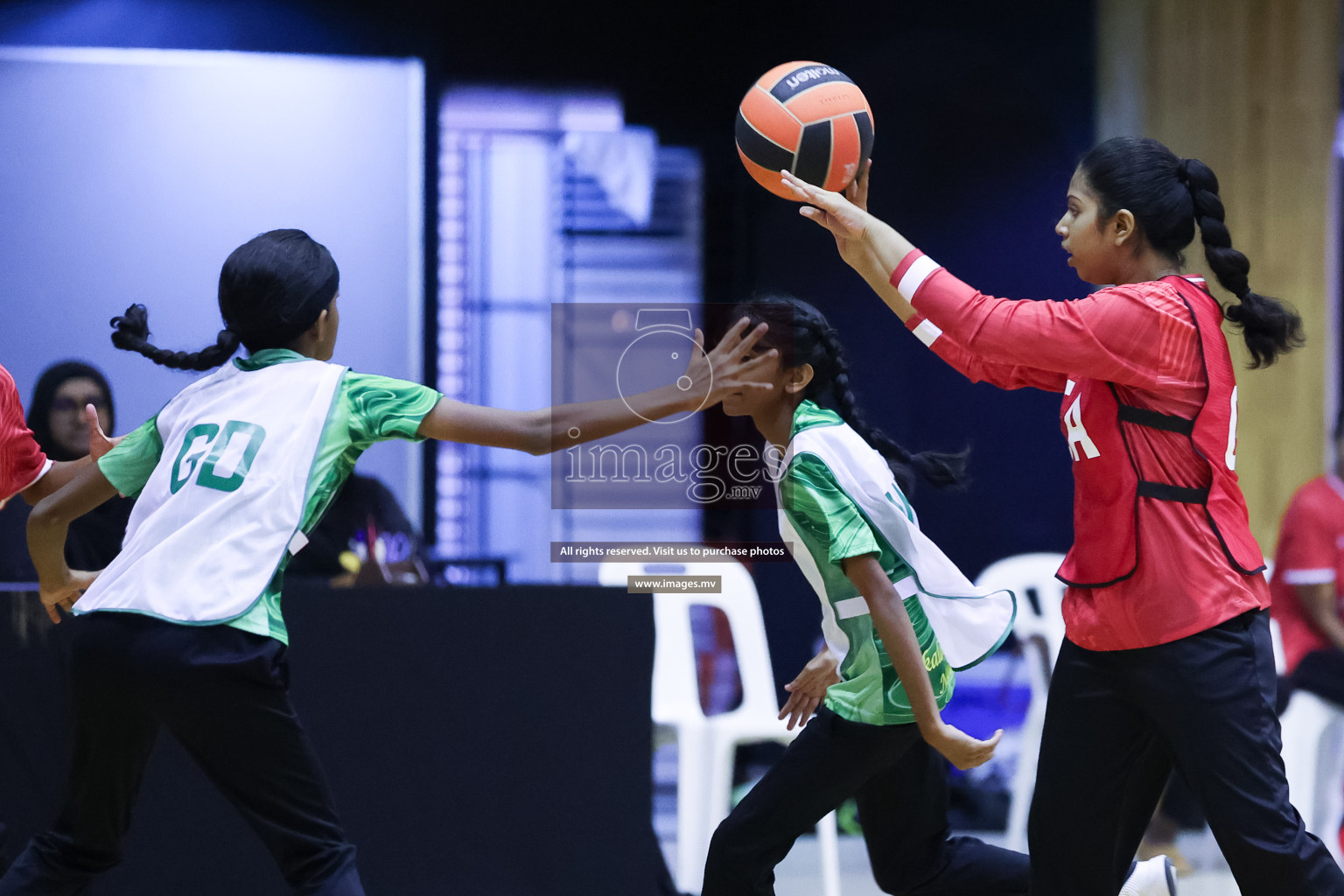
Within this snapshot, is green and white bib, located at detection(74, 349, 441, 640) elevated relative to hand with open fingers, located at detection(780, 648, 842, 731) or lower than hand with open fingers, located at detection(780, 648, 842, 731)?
elevated

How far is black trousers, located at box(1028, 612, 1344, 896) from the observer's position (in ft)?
7.08

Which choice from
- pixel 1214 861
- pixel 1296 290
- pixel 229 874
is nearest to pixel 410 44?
pixel 229 874

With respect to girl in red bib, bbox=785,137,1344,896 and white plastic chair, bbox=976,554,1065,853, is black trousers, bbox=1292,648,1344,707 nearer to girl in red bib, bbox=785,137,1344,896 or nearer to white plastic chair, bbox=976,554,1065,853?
white plastic chair, bbox=976,554,1065,853

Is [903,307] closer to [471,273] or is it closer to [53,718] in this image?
[53,718]

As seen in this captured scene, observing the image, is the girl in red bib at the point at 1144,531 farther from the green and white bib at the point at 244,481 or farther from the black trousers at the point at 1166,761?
the green and white bib at the point at 244,481

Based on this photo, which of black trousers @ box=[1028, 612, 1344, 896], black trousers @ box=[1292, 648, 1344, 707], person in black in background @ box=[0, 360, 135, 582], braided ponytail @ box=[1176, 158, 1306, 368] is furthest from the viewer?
black trousers @ box=[1292, 648, 1344, 707]

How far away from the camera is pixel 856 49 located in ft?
16.5

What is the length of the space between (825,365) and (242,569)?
1261mm

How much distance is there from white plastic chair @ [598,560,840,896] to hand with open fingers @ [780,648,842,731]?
36.1 inches

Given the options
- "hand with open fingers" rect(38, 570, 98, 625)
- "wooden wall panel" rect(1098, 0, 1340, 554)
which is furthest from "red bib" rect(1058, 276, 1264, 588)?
"wooden wall panel" rect(1098, 0, 1340, 554)

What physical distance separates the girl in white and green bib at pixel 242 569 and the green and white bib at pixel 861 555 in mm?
266

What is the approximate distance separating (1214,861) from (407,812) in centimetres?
296

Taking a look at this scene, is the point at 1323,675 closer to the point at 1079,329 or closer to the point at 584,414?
the point at 1079,329

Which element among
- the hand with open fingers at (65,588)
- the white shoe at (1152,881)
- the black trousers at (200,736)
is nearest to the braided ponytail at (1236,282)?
the white shoe at (1152,881)
